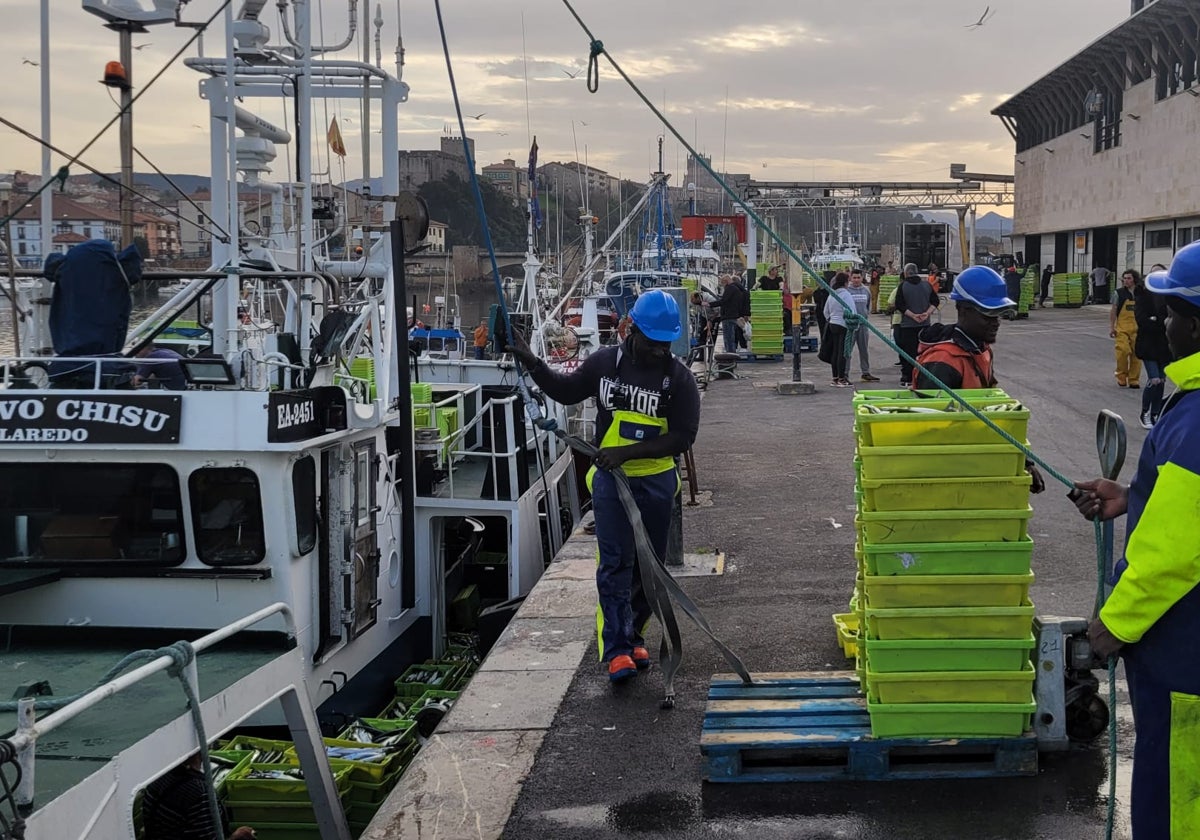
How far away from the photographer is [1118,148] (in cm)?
4206

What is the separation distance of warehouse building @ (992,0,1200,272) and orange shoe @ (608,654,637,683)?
32.6 metres

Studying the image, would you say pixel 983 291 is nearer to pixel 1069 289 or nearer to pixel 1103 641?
pixel 1103 641

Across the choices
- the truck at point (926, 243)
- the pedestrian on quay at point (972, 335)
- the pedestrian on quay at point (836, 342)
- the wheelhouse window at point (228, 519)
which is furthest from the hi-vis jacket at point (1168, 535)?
the truck at point (926, 243)

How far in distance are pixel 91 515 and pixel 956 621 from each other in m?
5.38

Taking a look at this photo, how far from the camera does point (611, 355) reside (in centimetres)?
621

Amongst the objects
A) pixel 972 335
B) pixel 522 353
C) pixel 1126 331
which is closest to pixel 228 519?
pixel 522 353

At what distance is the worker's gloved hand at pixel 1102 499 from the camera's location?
12.2ft

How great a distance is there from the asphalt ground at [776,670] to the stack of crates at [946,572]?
345 mm

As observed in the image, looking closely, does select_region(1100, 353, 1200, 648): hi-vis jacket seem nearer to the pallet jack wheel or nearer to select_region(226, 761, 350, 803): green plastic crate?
the pallet jack wheel

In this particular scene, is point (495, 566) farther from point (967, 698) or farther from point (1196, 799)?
point (1196, 799)

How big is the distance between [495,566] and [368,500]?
11.0 feet

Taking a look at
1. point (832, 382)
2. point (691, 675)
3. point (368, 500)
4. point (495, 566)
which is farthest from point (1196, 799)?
point (832, 382)

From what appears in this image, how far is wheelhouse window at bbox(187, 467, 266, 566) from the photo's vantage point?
24.5 feet

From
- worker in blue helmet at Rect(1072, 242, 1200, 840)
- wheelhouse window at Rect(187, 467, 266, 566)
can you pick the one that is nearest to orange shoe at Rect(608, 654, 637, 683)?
wheelhouse window at Rect(187, 467, 266, 566)
